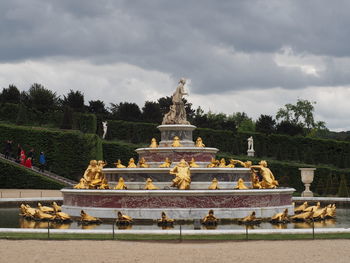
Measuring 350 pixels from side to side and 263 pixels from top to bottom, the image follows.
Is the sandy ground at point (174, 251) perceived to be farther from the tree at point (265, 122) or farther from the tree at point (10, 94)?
the tree at point (265, 122)

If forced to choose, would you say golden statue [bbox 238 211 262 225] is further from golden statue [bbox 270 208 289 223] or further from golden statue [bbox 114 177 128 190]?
golden statue [bbox 114 177 128 190]

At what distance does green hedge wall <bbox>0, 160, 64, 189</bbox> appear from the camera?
43781mm

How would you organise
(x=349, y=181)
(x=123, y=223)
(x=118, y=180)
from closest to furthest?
1. (x=123, y=223)
2. (x=118, y=180)
3. (x=349, y=181)

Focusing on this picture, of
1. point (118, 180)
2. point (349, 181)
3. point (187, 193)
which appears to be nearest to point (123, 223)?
point (187, 193)

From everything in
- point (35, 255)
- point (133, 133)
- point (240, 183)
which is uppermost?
point (133, 133)

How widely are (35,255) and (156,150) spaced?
51.7 ft

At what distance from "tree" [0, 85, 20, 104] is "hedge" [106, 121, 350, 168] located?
1564 centimetres

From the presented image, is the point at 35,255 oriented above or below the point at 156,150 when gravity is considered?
below

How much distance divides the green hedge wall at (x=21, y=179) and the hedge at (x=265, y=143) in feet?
48.6

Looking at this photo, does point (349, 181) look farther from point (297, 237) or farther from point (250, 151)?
point (297, 237)

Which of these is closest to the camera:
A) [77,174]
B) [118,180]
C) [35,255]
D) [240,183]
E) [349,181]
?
[35,255]

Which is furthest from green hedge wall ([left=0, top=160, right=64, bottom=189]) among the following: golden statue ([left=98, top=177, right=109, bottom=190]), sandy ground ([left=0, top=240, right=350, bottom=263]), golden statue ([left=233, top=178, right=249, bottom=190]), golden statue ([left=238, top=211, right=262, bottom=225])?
sandy ground ([left=0, top=240, right=350, bottom=263])

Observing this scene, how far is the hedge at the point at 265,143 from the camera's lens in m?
58.9

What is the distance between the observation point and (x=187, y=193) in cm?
2239
